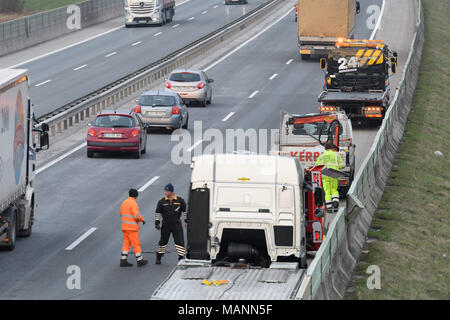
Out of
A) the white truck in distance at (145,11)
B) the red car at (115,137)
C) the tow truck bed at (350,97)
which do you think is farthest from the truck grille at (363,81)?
the white truck in distance at (145,11)

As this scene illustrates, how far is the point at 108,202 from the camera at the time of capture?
2645cm

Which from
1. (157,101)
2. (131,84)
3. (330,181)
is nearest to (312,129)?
(330,181)

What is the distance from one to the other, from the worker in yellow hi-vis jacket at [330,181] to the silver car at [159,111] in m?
15.4

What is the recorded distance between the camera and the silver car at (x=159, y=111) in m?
38.5

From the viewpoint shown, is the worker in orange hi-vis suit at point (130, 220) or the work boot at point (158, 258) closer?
the worker in orange hi-vis suit at point (130, 220)

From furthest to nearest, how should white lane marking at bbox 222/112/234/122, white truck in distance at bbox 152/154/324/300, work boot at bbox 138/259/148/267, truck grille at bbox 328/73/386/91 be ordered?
white lane marking at bbox 222/112/234/122
truck grille at bbox 328/73/386/91
work boot at bbox 138/259/148/267
white truck in distance at bbox 152/154/324/300

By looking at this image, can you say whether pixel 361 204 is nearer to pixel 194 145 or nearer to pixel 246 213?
pixel 246 213

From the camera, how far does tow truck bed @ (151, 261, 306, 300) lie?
1441cm

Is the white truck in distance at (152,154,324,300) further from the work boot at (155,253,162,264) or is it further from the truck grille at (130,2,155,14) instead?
the truck grille at (130,2,155,14)

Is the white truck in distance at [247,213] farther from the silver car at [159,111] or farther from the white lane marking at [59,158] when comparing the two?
the silver car at [159,111]

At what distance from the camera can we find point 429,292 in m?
20.0

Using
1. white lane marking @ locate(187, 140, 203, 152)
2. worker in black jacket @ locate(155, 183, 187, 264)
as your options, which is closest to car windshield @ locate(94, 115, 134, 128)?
white lane marking @ locate(187, 140, 203, 152)

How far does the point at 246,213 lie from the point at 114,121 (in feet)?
54.8
